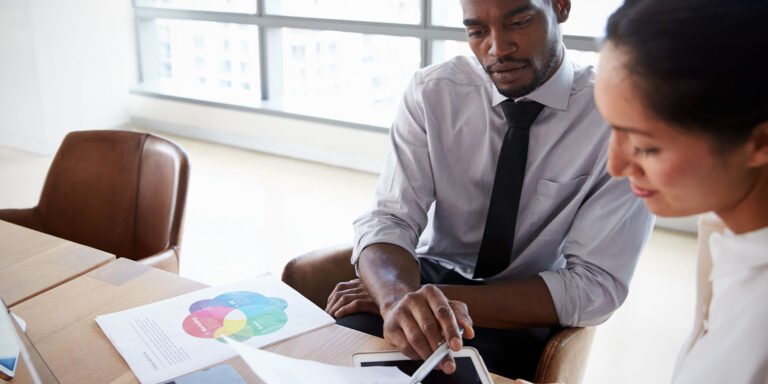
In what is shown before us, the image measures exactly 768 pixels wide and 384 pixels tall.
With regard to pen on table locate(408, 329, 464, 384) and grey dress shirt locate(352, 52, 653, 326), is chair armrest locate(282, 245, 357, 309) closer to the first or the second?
grey dress shirt locate(352, 52, 653, 326)

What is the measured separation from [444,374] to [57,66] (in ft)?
14.8

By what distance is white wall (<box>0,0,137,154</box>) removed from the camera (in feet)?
15.3

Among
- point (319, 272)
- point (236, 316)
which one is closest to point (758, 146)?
point (236, 316)

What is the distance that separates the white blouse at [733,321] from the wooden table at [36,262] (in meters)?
1.13

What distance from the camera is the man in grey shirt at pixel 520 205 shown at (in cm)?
155

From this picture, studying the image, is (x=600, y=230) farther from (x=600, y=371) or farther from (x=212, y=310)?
(x=600, y=371)

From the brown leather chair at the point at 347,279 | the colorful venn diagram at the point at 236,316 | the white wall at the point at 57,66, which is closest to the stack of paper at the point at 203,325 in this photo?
the colorful venn diagram at the point at 236,316

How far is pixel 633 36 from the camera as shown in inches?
29.5

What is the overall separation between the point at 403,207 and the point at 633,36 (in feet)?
3.37

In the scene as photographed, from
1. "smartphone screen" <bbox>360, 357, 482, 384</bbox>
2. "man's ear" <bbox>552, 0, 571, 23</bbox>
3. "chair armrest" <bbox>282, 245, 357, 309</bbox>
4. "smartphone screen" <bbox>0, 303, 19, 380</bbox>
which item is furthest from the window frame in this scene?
"smartphone screen" <bbox>0, 303, 19, 380</bbox>

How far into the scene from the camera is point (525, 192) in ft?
5.52

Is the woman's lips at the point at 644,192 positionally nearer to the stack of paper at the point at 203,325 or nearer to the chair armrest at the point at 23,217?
the stack of paper at the point at 203,325

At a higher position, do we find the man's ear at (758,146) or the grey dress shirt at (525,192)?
the man's ear at (758,146)

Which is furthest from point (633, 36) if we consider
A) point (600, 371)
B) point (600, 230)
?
point (600, 371)
